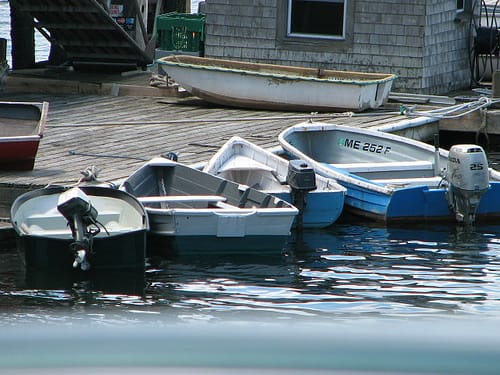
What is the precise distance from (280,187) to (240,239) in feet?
4.32

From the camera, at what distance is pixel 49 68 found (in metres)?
16.3

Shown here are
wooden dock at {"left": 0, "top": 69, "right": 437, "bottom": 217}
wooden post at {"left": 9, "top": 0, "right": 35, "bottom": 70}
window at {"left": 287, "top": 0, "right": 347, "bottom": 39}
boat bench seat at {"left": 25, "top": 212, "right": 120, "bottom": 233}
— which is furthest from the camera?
wooden post at {"left": 9, "top": 0, "right": 35, "bottom": 70}

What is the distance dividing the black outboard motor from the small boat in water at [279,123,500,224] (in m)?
0.83

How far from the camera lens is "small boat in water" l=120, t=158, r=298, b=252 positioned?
830cm

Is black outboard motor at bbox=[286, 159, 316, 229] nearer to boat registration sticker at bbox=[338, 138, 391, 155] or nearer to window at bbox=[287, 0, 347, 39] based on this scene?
boat registration sticker at bbox=[338, 138, 391, 155]

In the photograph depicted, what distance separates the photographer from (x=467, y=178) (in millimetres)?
9422

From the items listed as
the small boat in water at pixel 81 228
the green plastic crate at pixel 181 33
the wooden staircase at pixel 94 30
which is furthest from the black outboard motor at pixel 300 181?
the green plastic crate at pixel 181 33

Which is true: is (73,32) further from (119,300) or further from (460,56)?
(119,300)

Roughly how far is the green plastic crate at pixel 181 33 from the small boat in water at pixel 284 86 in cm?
182

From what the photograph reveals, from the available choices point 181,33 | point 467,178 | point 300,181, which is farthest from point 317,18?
point 300,181

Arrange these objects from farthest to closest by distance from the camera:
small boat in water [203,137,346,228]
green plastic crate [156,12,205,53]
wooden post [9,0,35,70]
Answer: wooden post [9,0,35,70], green plastic crate [156,12,205,53], small boat in water [203,137,346,228]

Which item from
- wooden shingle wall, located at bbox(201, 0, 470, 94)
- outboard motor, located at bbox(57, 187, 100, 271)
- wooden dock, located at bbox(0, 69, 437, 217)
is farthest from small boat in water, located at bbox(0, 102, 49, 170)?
wooden shingle wall, located at bbox(201, 0, 470, 94)

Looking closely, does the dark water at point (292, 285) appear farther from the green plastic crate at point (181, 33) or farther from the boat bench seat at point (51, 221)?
the green plastic crate at point (181, 33)

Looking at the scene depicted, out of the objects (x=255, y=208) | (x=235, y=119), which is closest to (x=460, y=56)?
(x=235, y=119)
